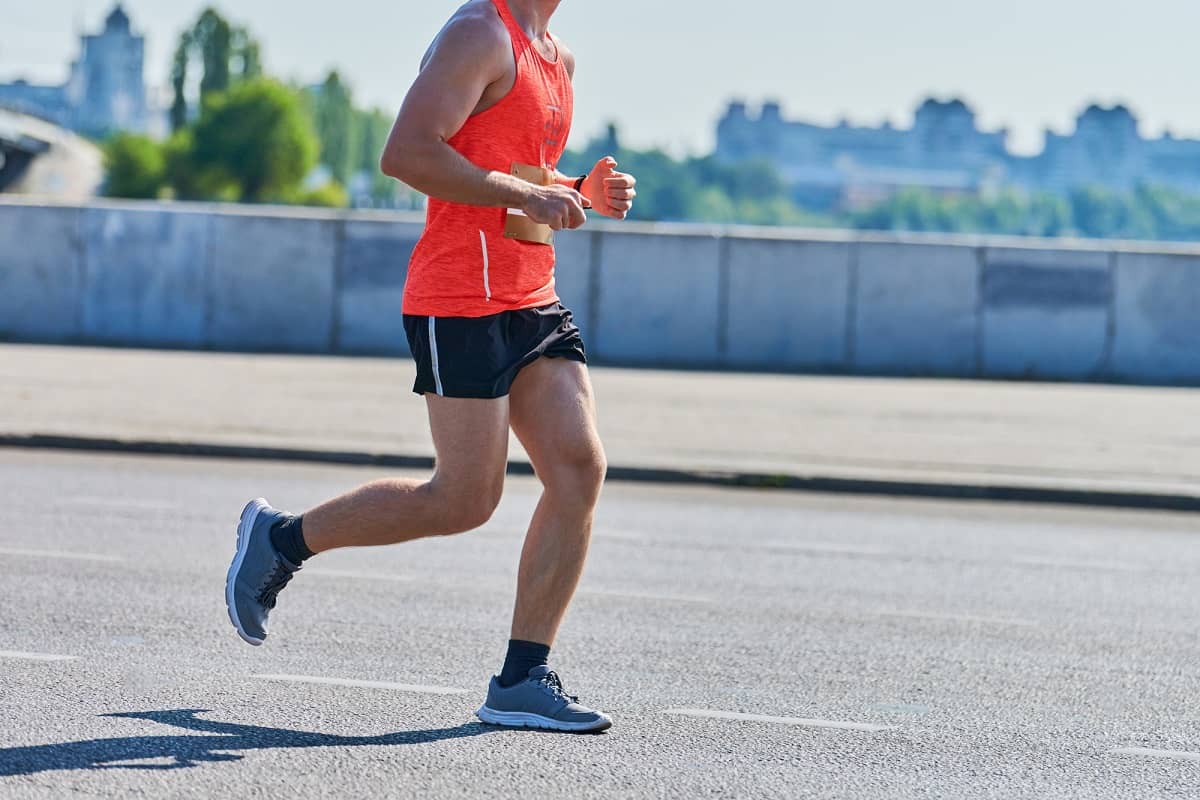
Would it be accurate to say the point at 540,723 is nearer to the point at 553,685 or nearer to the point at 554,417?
the point at 553,685

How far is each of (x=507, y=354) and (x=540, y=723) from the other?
35.2 inches

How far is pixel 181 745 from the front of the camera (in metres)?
4.32

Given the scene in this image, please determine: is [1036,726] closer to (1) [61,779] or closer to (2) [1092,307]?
(1) [61,779]

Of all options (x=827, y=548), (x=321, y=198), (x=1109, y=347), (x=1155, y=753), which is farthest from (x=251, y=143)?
(x=1155, y=753)

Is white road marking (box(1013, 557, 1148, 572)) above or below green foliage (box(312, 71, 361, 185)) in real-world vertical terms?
below

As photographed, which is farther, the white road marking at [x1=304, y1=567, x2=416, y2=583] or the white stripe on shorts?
the white road marking at [x1=304, y1=567, x2=416, y2=583]

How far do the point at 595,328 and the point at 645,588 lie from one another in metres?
11.7

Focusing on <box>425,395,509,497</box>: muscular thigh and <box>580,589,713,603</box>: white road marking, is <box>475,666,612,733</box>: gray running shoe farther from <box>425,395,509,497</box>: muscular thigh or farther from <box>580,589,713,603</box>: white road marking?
<box>580,589,713,603</box>: white road marking

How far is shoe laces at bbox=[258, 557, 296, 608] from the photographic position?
15.6 ft

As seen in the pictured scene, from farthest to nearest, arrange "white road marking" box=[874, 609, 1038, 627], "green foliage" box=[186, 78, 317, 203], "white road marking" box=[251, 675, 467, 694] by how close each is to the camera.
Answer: "green foliage" box=[186, 78, 317, 203] → "white road marking" box=[874, 609, 1038, 627] → "white road marking" box=[251, 675, 467, 694]

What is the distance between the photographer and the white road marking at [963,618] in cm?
652

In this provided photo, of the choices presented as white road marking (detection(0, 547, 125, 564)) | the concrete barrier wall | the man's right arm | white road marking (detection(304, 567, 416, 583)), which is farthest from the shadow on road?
the concrete barrier wall

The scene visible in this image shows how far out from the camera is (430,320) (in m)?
4.54

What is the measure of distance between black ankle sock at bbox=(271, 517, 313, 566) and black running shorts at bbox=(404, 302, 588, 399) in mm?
502
